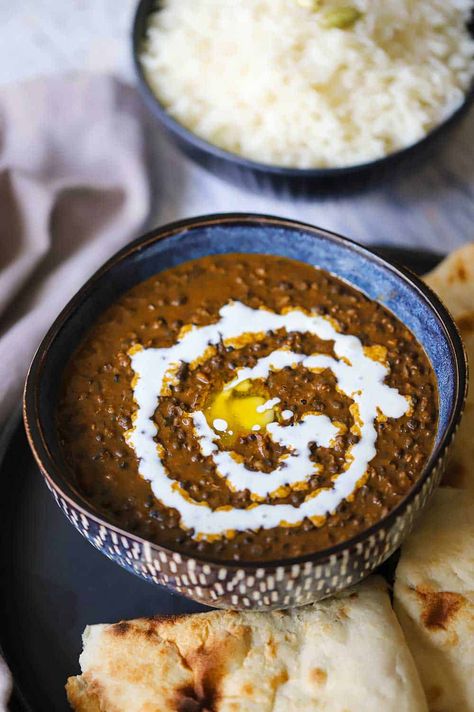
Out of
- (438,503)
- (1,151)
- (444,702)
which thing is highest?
(1,151)

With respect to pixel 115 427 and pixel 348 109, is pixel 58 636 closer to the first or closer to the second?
pixel 115 427

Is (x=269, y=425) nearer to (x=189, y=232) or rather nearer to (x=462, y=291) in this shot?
(x=189, y=232)

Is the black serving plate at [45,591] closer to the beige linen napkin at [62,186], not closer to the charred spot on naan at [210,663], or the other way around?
the charred spot on naan at [210,663]

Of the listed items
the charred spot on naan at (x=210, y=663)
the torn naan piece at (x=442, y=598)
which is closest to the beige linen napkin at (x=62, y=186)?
the charred spot on naan at (x=210, y=663)

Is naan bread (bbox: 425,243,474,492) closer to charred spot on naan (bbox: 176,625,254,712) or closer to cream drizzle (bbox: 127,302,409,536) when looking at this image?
cream drizzle (bbox: 127,302,409,536)

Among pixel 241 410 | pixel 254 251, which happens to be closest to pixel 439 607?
pixel 241 410

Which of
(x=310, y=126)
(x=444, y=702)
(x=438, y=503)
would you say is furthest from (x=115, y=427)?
(x=310, y=126)

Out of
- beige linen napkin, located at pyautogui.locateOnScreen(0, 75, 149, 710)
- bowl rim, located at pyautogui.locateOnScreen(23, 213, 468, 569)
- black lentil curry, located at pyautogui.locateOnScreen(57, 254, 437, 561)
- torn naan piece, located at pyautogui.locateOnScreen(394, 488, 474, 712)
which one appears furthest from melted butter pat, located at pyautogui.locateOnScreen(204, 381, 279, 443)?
beige linen napkin, located at pyautogui.locateOnScreen(0, 75, 149, 710)
